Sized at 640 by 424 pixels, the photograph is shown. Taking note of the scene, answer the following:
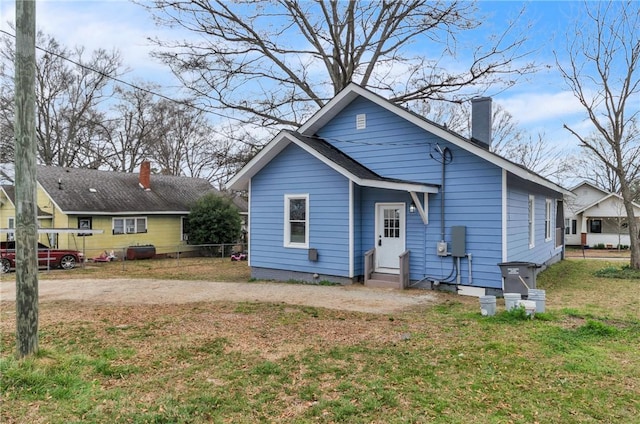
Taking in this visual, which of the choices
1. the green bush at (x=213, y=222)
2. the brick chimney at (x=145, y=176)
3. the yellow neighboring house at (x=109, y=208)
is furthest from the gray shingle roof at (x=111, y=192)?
the green bush at (x=213, y=222)

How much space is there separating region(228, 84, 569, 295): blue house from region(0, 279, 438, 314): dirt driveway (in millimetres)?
904

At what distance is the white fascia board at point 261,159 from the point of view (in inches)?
488

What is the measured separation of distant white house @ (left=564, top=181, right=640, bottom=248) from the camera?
94.5ft

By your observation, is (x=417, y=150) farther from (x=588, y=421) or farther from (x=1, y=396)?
(x=1, y=396)

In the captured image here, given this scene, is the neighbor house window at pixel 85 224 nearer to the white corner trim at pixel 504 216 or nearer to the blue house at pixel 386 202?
the blue house at pixel 386 202

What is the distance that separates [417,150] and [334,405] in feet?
28.0

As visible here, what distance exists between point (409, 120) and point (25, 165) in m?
8.89

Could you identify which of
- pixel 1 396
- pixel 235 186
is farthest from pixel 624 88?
pixel 1 396

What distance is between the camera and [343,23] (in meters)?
18.7

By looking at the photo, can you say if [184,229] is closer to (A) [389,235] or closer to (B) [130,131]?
(B) [130,131]

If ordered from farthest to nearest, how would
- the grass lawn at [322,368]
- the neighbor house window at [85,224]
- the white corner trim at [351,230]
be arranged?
the neighbor house window at [85,224]
the white corner trim at [351,230]
the grass lawn at [322,368]

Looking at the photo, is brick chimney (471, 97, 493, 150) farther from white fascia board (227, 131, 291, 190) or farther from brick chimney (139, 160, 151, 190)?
brick chimney (139, 160, 151, 190)

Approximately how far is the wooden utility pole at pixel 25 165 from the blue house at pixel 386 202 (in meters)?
7.37

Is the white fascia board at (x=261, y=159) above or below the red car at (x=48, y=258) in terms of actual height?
above
